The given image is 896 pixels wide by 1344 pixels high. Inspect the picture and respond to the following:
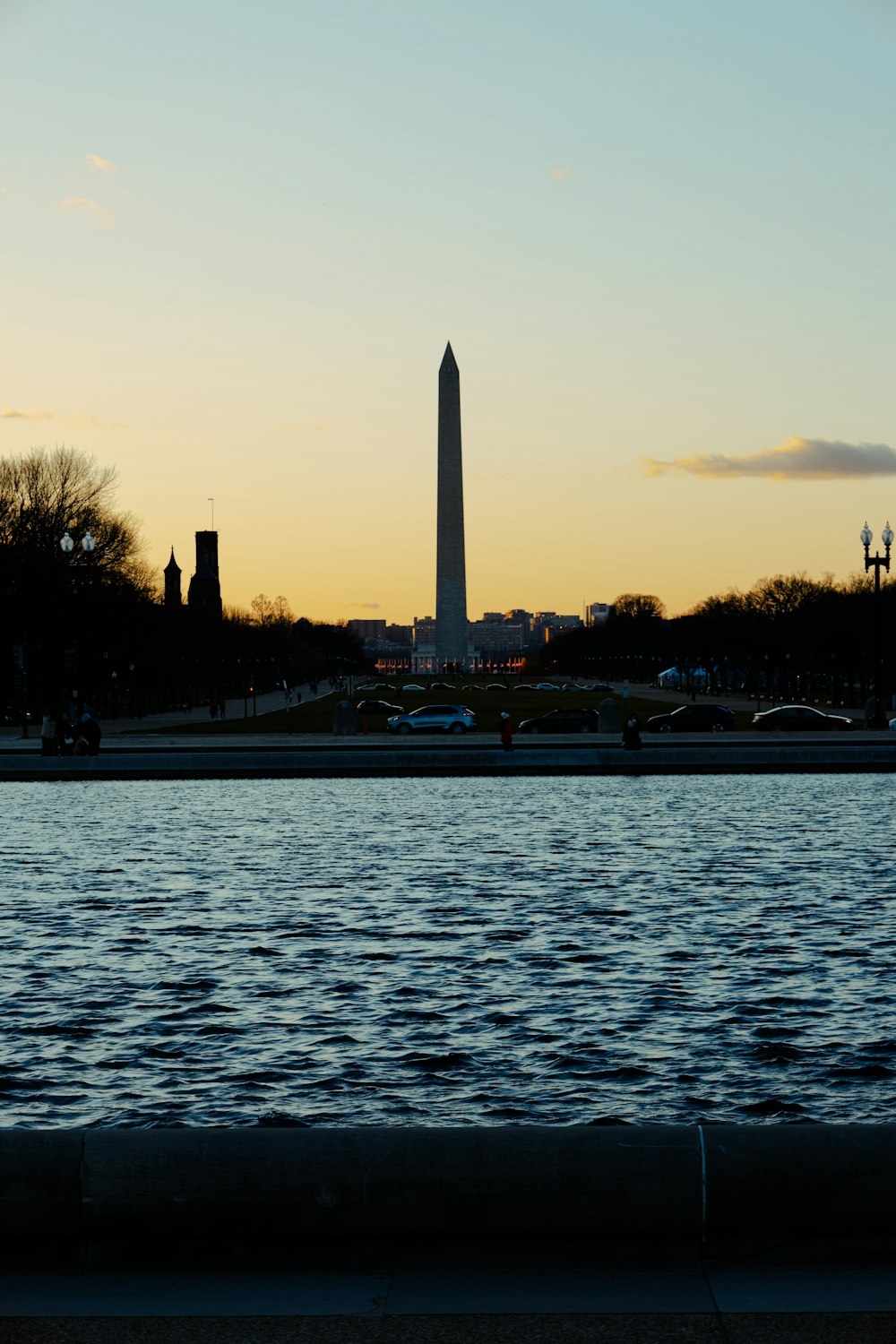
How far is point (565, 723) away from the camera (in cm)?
6094

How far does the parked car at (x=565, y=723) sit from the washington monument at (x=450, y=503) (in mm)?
63602

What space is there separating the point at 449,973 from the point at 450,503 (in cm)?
11146

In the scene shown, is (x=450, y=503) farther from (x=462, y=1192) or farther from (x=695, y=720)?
(x=462, y=1192)

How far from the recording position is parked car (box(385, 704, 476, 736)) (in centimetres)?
6309

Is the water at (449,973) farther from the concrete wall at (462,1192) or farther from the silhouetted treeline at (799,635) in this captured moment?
the silhouetted treeline at (799,635)

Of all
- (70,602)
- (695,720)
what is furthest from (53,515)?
(695,720)

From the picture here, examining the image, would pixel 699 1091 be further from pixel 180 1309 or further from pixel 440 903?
pixel 440 903

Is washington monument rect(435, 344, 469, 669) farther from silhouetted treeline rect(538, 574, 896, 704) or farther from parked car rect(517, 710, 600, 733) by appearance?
parked car rect(517, 710, 600, 733)

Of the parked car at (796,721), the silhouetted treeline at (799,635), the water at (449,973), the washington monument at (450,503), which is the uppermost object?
the washington monument at (450,503)

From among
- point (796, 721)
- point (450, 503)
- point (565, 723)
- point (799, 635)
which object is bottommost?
point (796, 721)

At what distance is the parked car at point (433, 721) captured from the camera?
6309 cm

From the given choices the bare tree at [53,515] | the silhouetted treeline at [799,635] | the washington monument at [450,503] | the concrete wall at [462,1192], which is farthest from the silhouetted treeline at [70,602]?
the concrete wall at [462,1192]

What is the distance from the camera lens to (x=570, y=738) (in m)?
56.2

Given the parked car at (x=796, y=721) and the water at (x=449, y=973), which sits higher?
the parked car at (x=796, y=721)
